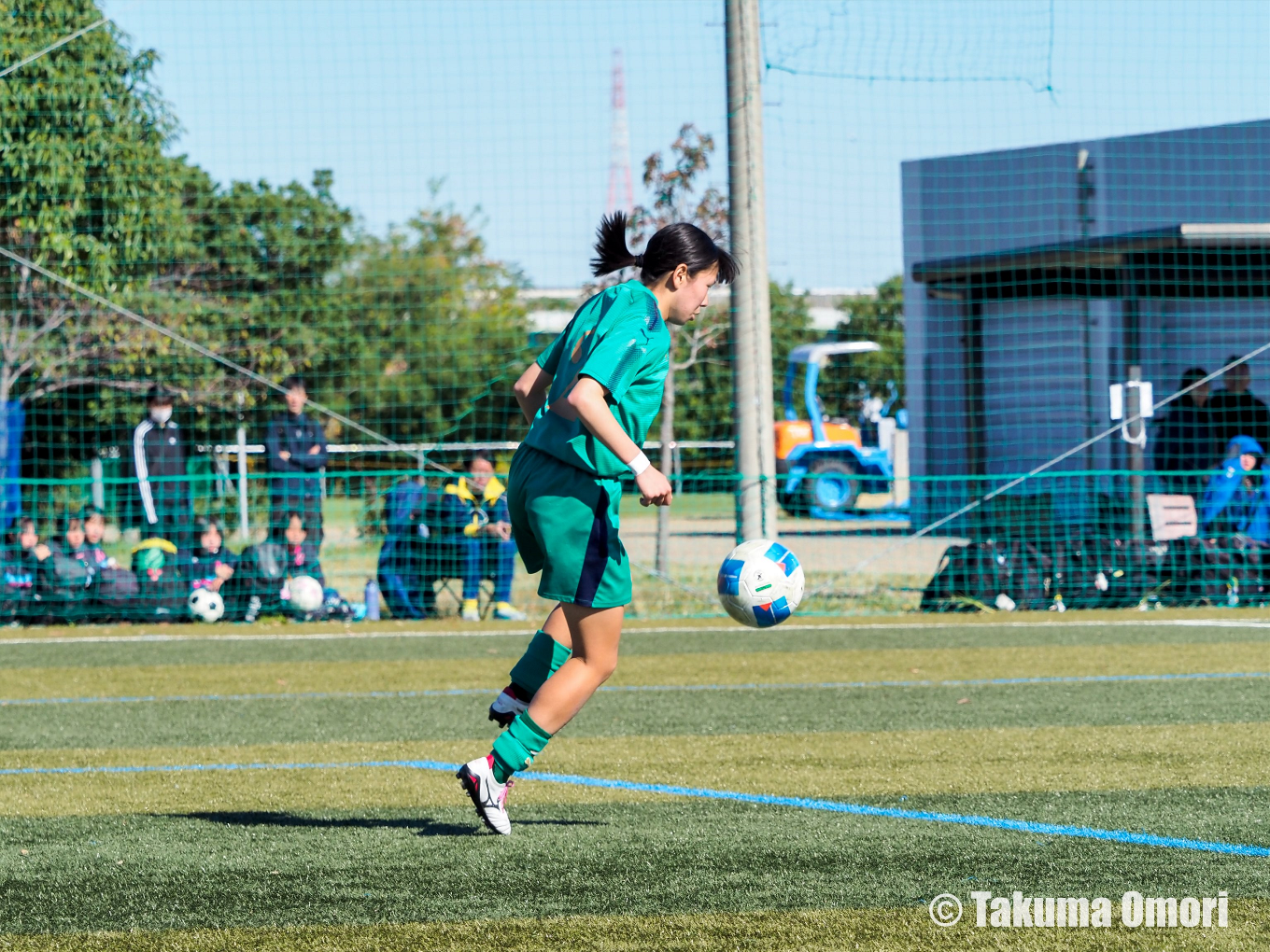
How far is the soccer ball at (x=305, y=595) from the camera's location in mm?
11039

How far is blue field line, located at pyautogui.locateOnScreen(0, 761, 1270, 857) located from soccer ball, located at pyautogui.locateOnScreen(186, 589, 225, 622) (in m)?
5.76

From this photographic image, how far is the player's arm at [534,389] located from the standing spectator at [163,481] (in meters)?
7.76

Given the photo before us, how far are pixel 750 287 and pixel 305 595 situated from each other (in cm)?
424

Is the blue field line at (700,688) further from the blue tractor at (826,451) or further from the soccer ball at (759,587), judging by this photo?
the blue tractor at (826,451)

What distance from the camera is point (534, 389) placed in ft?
14.1

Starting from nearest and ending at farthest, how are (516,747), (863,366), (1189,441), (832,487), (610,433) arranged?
(610,433) → (516,747) → (1189,441) → (832,487) → (863,366)

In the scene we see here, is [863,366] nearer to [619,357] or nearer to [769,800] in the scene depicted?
[769,800]

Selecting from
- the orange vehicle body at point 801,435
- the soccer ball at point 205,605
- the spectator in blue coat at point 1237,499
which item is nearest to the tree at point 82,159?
the soccer ball at point 205,605

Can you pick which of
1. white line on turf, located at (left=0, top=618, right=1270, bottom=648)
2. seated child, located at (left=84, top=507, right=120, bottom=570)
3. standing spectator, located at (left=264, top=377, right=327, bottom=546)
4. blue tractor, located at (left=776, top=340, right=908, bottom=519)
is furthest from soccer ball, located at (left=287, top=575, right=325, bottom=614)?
blue tractor, located at (left=776, top=340, right=908, bottom=519)

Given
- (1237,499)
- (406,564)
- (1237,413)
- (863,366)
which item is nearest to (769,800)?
(406,564)

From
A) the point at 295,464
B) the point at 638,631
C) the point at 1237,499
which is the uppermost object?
the point at 295,464

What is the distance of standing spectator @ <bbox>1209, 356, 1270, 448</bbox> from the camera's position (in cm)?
1286

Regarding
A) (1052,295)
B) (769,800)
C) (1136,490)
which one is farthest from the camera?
(1052,295)

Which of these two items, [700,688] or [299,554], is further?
[299,554]
